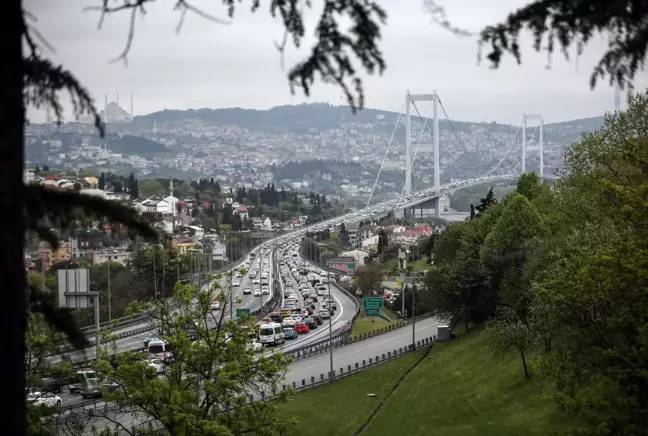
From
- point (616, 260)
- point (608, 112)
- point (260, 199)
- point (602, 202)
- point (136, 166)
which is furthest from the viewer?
point (136, 166)

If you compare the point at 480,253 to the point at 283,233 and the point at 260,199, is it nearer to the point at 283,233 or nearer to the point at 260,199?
the point at 283,233

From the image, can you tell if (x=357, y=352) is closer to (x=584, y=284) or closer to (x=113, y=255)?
(x=113, y=255)

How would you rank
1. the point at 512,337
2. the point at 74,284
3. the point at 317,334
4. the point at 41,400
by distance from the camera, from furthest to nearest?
1. the point at 317,334
2. the point at 74,284
3. the point at 512,337
4. the point at 41,400

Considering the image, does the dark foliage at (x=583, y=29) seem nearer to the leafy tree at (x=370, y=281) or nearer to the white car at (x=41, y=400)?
the white car at (x=41, y=400)

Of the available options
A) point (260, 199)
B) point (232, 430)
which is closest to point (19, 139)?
point (232, 430)

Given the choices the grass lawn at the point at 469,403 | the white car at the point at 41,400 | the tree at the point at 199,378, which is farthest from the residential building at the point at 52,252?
the grass lawn at the point at 469,403

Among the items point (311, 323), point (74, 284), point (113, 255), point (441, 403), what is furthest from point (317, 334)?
point (441, 403)
